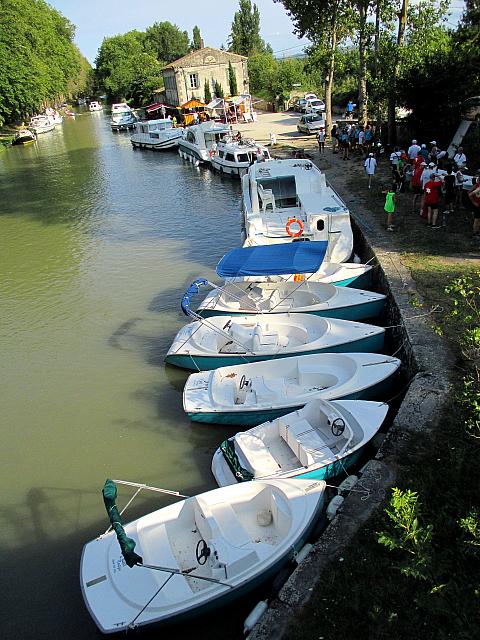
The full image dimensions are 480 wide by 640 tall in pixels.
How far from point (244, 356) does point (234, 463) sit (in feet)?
9.78

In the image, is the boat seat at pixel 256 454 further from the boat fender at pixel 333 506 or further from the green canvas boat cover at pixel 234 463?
the boat fender at pixel 333 506

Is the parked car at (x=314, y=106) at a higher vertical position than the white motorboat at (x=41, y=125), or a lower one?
lower

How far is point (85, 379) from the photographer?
1216 centimetres

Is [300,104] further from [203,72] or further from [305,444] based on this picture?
[305,444]

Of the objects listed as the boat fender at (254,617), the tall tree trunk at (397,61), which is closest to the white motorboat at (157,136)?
the tall tree trunk at (397,61)

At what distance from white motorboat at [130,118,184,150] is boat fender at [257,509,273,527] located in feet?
129

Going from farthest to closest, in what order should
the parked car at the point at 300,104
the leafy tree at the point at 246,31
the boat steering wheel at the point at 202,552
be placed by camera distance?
the leafy tree at the point at 246,31
the parked car at the point at 300,104
the boat steering wheel at the point at 202,552

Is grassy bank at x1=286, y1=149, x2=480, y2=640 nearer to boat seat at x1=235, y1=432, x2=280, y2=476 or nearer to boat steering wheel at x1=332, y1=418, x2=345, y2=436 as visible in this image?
boat steering wheel at x1=332, y1=418, x2=345, y2=436

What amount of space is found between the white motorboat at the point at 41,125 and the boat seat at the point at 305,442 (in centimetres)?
Answer: 6092

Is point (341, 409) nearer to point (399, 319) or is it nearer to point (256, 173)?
point (399, 319)

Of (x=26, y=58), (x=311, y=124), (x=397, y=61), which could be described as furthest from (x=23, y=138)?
(x=397, y=61)

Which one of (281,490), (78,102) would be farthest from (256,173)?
(78,102)

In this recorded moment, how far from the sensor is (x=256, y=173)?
1809cm

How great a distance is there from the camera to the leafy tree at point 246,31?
8044 cm
